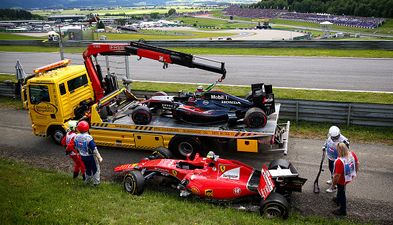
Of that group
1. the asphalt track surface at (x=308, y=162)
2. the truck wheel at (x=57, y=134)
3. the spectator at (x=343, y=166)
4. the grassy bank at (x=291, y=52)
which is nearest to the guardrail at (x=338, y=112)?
the asphalt track surface at (x=308, y=162)

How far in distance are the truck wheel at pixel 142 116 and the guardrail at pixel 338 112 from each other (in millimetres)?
5280

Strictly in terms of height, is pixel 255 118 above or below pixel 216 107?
below

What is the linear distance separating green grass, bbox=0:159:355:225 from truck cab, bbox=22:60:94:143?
3202 mm

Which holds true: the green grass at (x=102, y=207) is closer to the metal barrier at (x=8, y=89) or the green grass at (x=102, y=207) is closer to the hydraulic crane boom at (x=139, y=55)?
the hydraulic crane boom at (x=139, y=55)

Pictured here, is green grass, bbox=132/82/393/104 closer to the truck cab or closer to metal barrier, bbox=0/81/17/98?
the truck cab

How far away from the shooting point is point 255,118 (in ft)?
34.5

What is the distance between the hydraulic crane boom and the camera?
1180 centimetres

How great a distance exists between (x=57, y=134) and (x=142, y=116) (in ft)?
10.9

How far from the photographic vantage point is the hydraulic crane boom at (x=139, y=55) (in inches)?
465

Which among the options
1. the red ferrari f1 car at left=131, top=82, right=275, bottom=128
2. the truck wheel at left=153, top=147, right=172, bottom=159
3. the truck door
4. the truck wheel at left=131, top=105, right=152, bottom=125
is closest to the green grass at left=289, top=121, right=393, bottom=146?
the red ferrari f1 car at left=131, top=82, right=275, bottom=128

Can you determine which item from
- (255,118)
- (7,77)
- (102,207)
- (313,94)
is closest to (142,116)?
(255,118)

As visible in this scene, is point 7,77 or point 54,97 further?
point 7,77

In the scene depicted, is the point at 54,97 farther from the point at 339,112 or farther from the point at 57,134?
the point at 339,112

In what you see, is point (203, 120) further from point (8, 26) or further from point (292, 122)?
point (8, 26)
